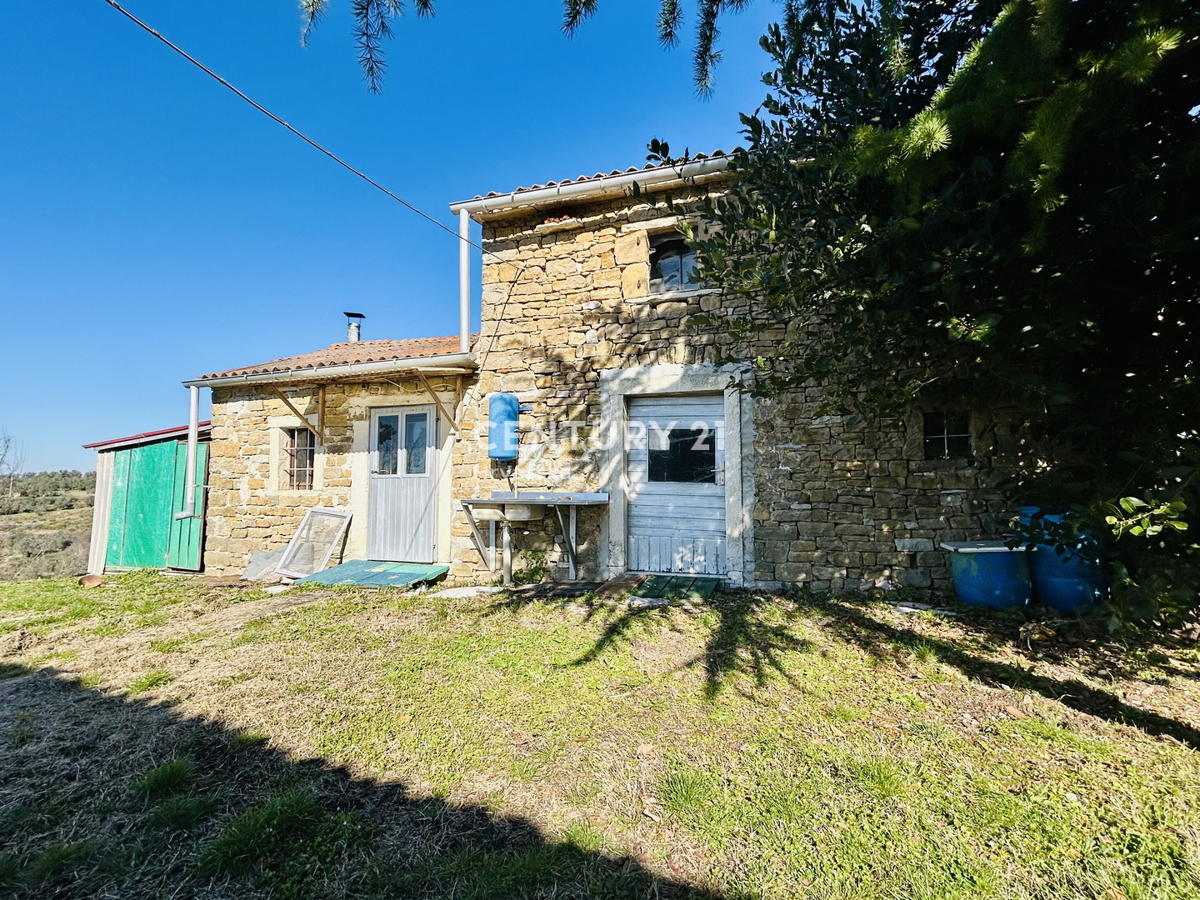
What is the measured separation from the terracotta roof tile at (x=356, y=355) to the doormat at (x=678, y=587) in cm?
404

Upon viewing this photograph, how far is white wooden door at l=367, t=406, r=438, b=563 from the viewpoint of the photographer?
7.12 meters

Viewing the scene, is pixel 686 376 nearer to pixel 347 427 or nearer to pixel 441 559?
pixel 441 559

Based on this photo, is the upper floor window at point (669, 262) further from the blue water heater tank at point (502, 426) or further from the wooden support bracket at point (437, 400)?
the wooden support bracket at point (437, 400)

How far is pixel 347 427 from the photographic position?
749cm

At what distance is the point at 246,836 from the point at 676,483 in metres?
4.77

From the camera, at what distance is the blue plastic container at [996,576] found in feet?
14.6

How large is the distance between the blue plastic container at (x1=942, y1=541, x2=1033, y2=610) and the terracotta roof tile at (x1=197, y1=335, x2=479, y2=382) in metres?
6.22

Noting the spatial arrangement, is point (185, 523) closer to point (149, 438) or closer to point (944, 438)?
point (149, 438)

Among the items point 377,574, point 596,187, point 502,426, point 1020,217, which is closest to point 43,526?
point 377,574

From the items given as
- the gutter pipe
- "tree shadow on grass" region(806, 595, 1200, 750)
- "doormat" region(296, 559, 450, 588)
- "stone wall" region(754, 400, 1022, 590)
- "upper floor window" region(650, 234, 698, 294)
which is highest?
the gutter pipe

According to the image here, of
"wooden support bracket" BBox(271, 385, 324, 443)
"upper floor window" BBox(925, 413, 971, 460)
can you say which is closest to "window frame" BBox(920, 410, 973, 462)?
"upper floor window" BBox(925, 413, 971, 460)

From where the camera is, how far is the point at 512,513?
5777 mm

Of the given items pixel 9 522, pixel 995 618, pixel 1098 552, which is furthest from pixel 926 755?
pixel 9 522

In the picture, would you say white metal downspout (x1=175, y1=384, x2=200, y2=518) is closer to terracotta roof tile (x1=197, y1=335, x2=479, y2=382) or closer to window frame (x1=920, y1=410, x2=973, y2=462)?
terracotta roof tile (x1=197, y1=335, x2=479, y2=382)
